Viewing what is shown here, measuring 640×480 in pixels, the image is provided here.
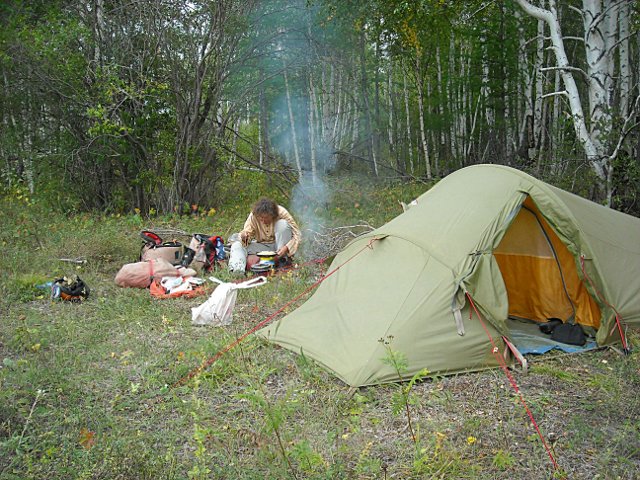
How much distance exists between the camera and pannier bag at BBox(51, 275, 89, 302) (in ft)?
18.6

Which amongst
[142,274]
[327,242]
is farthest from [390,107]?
[142,274]

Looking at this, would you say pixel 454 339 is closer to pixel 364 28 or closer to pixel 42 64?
pixel 42 64

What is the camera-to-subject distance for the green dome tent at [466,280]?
396 cm

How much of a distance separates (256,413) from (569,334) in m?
2.44

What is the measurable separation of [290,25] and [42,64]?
3955 millimetres

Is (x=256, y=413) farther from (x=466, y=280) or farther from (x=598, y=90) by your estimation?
(x=598, y=90)

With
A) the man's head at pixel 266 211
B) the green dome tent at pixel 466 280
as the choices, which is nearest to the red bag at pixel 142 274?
the man's head at pixel 266 211

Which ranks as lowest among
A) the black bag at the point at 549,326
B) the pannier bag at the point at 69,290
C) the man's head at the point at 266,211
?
the black bag at the point at 549,326

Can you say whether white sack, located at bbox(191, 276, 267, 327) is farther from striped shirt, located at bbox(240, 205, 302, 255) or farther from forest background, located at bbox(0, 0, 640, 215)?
forest background, located at bbox(0, 0, 640, 215)

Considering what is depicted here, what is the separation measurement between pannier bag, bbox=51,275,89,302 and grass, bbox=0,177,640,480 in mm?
358

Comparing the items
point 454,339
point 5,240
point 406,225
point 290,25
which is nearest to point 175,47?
point 290,25

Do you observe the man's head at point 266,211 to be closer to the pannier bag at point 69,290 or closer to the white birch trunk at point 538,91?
the pannier bag at point 69,290

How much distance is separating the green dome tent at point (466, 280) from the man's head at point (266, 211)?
1953mm

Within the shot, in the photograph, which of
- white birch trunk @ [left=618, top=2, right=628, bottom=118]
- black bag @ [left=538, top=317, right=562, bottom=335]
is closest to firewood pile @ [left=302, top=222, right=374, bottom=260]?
black bag @ [left=538, top=317, right=562, bottom=335]
